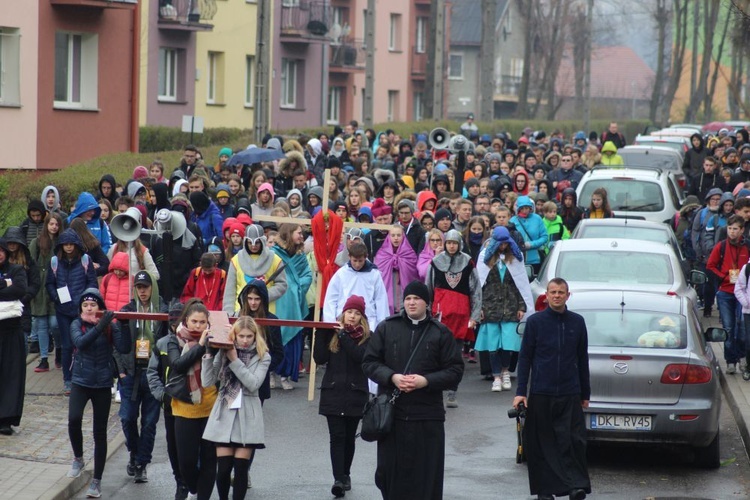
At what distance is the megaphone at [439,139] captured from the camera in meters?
22.5

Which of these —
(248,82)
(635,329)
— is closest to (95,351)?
(635,329)

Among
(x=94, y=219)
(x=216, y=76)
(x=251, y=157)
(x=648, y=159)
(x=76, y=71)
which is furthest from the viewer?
(x=216, y=76)

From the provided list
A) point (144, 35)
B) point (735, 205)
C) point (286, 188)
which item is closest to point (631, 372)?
point (735, 205)

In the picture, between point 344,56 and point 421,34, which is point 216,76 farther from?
point 421,34

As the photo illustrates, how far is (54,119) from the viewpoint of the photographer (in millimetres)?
28656

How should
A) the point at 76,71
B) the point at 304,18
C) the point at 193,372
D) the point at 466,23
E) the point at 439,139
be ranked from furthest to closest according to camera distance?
the point at 466,23, the point at 304,18, the point at 76,71, the point at 439,139, the point at 193,372

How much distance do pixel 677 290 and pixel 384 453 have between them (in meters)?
4.64

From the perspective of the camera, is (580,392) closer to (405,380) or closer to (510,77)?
(405,380)

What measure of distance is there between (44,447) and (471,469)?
354cm

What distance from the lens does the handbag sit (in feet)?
28.7

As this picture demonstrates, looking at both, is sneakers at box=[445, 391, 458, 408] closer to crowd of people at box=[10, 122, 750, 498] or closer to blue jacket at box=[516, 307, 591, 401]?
crowd of people at box=[10, 122, 750, 498]

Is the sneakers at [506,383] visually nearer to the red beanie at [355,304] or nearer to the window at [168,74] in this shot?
the red beanie at [355,304]

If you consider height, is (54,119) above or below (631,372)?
above

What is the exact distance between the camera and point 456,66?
299 ft
